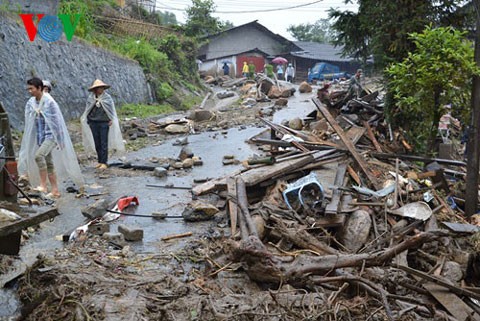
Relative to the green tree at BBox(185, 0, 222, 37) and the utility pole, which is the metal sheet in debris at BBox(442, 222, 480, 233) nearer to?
the utility pole

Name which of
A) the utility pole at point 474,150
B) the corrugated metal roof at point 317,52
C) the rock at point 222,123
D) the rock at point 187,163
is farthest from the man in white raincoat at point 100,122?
the corrugated metal roof at point 317,52

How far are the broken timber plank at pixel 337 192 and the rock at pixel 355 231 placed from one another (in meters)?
0.29

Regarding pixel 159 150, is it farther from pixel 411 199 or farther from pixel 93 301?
pixel 93 301

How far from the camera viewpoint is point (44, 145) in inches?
276

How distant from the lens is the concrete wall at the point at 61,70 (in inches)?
501

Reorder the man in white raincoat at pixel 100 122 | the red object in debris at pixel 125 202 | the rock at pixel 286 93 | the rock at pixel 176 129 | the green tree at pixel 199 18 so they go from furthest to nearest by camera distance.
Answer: the green tree at pixel 199 18, the rock at pixel 286 93, the rock at pixel 176 129, the man in white raincoat at pixel 100 122, the red object in debris at pixel 125 202

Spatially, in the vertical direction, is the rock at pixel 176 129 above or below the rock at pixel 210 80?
below

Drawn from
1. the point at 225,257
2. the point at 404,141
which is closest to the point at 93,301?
the point at 225,257

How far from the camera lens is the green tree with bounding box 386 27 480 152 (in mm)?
8031

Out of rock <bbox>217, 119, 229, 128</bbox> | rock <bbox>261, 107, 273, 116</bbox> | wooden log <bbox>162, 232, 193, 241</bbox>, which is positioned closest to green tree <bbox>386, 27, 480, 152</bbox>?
wooden log <bbox>162, 232, 193, 241</bbox>

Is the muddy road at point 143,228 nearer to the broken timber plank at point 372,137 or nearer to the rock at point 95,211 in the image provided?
the rock at point 95,211

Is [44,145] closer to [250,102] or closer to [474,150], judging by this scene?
[474,150]

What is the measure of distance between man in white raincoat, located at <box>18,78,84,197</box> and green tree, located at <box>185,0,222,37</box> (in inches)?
Answer: 1158

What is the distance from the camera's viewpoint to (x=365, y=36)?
13.2 m
